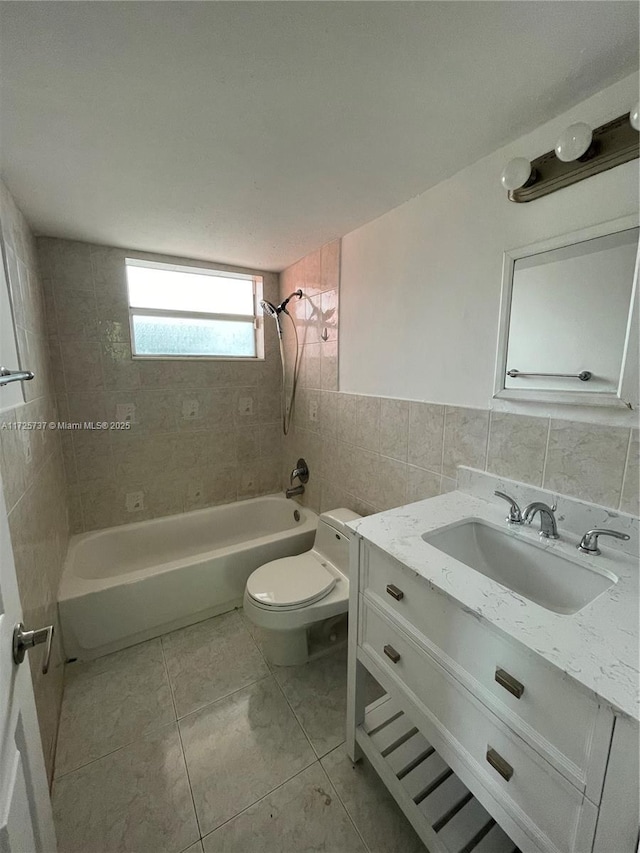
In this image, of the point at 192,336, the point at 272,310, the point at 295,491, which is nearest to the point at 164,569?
the point at 295,491

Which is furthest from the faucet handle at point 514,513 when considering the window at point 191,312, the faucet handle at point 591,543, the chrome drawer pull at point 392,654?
the window at point 191,312

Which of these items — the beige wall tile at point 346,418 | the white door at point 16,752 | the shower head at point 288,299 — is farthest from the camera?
the shower head at point 288,299

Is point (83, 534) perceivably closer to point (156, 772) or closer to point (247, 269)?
point (156, 772)

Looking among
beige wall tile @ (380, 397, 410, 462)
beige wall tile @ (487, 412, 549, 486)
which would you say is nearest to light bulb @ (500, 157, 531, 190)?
beige wall tile @ (487, 412, 549, 486)

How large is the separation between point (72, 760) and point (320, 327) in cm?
231

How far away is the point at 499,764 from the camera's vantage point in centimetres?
73

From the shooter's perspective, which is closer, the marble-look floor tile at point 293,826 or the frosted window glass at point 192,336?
the marble-look floor tile at point 293,826

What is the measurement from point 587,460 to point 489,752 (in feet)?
2.63

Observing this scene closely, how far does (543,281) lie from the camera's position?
1080 mm

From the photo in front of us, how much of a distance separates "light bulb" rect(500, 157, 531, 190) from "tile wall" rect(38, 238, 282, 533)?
1885 millimetres

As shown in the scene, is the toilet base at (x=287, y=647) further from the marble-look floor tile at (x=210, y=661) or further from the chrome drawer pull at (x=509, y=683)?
the chrome drawer pull at (x=509, y=683)

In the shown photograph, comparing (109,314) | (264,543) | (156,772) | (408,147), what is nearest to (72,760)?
(156,772)

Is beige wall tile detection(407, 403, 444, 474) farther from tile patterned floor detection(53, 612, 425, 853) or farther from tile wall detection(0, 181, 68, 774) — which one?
tile wall detection(0, 181, 68, 774)

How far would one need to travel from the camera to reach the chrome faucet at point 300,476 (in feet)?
8.23
